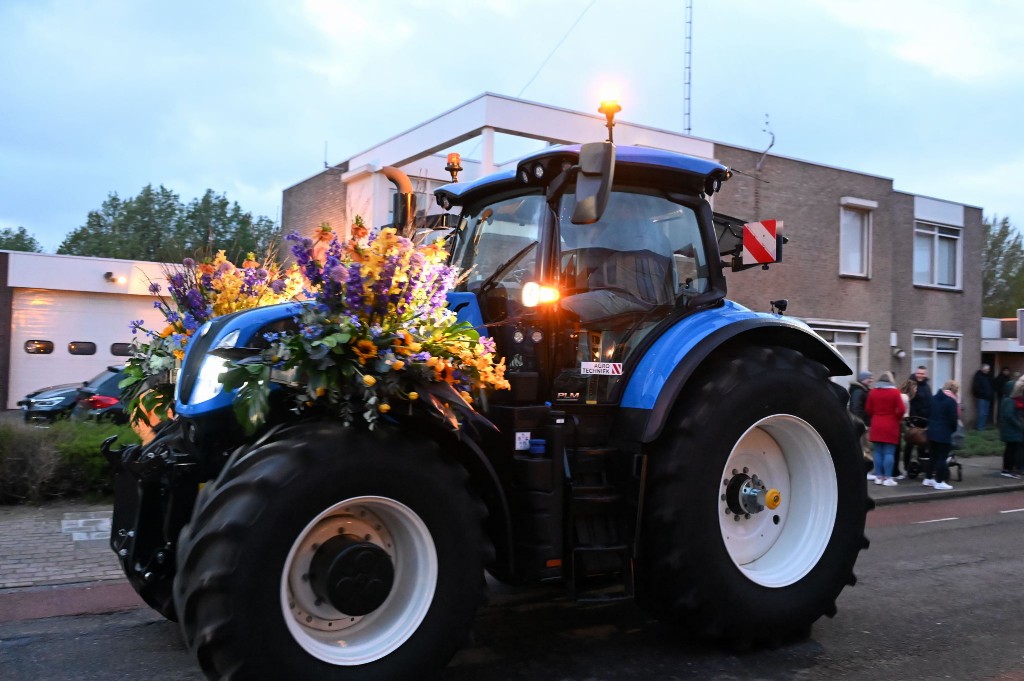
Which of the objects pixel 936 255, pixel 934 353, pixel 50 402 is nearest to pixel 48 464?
pixel 50 402

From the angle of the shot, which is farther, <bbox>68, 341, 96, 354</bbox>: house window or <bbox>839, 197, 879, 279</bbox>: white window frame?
<bbox>68, 341, 96, 354</bbox>: house window

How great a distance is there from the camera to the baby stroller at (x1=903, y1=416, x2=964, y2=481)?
12.3m

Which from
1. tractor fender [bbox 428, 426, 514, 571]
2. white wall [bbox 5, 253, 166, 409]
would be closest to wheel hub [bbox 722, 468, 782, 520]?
tractor fender [bbox 428, 426, 514, 571]

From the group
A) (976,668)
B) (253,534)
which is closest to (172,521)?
(253,534)

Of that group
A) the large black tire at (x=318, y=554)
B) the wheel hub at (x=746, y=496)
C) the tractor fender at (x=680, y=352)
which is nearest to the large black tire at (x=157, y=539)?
the large black tire at (x=318, y=554)

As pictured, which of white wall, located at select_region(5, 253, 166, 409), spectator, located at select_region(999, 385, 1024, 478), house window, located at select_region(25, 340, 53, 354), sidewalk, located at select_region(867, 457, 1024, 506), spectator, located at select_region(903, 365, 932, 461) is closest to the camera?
sidewalk, located at select_region(867, 457, 1024, 506)

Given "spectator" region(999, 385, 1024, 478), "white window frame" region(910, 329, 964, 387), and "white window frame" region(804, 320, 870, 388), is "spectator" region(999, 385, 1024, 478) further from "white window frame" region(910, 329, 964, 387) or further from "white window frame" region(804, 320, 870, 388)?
"white window frame" region(910, 329, 964, 387)

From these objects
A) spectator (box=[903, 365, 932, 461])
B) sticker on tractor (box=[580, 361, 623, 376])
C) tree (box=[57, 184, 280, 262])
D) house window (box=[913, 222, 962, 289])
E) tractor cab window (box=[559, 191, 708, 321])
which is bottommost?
spectator (box=[903, 365, 932, 461])

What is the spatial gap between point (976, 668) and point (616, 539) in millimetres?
2021

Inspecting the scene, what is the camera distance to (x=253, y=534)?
3223 mm

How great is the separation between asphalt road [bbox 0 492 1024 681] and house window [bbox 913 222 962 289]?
1776cm

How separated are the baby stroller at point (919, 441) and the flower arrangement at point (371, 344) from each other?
34.3ft

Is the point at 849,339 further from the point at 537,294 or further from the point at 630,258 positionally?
the point at 537,294

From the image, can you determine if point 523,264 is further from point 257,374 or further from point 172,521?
point 172,521
